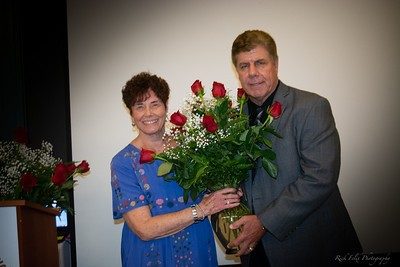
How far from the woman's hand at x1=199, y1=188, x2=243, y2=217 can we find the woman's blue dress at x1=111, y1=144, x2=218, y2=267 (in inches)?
7.6

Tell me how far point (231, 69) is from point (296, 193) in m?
1.75

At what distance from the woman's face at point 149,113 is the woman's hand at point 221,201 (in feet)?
1.47

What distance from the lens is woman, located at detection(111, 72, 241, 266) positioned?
163 centimetres

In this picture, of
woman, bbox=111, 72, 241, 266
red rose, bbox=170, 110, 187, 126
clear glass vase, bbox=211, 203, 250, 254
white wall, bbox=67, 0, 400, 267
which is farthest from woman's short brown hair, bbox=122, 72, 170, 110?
white wall, bbox=67, 0, 400, 267

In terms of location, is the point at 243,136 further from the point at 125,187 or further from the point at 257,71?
the point at 125,187

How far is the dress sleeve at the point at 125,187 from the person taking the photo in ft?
5.50

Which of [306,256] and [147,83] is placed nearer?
[306,256]

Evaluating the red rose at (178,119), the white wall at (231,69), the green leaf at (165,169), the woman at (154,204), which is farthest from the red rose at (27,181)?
the white wall at (231,69)

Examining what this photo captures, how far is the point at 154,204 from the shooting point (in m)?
1.73

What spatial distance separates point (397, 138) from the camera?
3.13 metres

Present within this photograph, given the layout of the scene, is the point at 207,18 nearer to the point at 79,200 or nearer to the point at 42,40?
the point at 42,40

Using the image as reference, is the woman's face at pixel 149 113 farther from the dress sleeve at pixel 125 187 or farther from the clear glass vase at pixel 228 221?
the clear glass vase at pixel 228 221

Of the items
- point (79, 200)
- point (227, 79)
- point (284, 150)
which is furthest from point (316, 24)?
point (79, 200)

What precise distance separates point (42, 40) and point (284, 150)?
2456 millimetres
